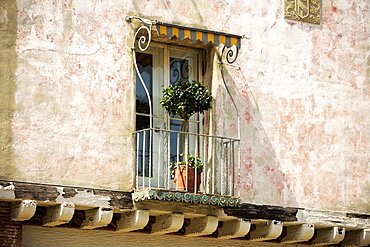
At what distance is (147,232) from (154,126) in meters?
1.69

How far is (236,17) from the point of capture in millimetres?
14836

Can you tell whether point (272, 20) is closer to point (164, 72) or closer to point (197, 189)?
point (164, 72)

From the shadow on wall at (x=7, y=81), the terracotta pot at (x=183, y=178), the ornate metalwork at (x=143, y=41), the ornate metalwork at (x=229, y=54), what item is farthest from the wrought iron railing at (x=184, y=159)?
the shadow on wall at (x=7, y=81)

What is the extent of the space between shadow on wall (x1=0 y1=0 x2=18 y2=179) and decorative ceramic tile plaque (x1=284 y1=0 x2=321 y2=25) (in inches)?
193

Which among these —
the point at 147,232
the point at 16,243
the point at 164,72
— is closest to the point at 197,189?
the point at 147,232

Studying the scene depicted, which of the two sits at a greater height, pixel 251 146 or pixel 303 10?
pixel 303 10

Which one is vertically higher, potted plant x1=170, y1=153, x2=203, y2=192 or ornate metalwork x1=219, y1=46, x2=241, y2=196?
ornate metalwork x1=219, y1=46, x2=241, y2=196

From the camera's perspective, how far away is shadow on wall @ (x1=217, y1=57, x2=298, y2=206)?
14484 millimetres

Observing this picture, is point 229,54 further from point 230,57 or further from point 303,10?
point 303,10

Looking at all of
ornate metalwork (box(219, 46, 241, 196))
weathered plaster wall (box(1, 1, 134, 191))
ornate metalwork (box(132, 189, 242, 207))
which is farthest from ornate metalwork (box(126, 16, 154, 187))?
ornate metalwork (box(219, 46, 241, 196))

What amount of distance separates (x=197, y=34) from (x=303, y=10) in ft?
8.42

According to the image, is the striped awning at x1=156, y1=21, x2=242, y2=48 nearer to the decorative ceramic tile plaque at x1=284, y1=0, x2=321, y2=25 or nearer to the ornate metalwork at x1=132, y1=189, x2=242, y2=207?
the decorative ceramic tile plaque at x1=284, y1=0, x2=321, y2=25

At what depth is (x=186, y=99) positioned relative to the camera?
531 inches

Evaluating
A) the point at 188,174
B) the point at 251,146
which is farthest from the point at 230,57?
the point at 188,174
